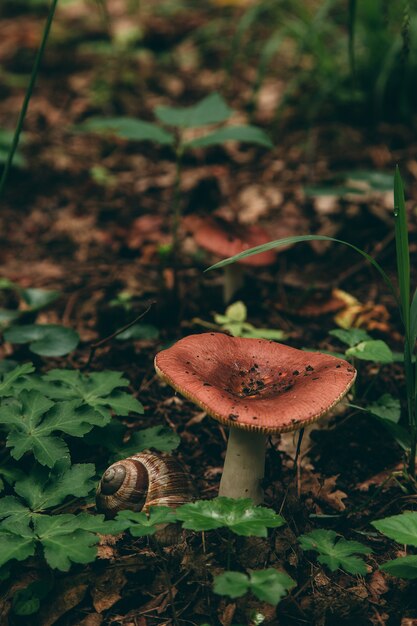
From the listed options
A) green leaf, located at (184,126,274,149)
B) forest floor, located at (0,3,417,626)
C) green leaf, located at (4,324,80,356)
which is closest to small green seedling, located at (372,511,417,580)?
forest floor, located at (0,3,417,626)

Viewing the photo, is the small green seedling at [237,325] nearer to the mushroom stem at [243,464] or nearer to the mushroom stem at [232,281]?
the mushroom stem at [232,281]

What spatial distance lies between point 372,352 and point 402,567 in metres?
0.79

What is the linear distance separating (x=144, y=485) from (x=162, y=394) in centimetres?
75

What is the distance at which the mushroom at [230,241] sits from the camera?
318 cm

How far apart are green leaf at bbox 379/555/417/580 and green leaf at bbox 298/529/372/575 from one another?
0.07 meters

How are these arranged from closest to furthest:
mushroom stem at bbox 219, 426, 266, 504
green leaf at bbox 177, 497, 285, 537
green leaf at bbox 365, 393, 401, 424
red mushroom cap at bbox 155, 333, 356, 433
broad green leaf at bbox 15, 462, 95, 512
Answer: green leaf at bbox 177, 497, 285, 537 < red mushroom cap at bbox 155, 333, 356, 433 < broad green leaf at bbox 15, 462, 95, 512 < mushroom stem at bbox 219, 426, 266, 504 < green leaf at bbox 365, 393, 401, 424

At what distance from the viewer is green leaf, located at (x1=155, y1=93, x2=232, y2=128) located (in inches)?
131

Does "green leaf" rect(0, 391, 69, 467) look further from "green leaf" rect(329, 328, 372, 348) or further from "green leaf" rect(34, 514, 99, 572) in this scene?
"green leaf" rect(329, 328, 372, 348)

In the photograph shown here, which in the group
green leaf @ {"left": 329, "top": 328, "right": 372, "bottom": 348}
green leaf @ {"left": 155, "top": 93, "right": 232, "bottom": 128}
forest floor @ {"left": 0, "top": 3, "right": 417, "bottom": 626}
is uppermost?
green leaf @ {"left": 155, "top": 93, "right": 232, "bottom": 128}

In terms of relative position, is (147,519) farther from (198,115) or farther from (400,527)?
(198,115)

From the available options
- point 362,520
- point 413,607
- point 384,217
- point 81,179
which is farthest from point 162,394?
point 81,179

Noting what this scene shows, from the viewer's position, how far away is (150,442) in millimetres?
2242

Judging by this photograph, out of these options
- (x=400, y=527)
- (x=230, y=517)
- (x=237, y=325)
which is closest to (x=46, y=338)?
(x=237, y=325)

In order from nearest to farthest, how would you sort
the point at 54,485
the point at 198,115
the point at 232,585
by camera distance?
the point at 232,585 < the point at 54,485 < the point at 198,115
